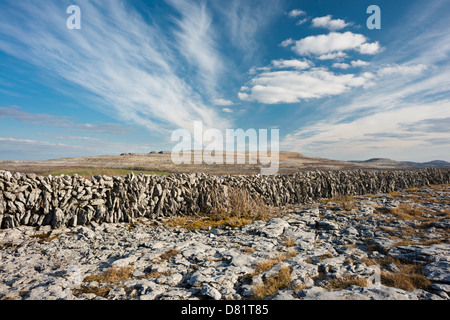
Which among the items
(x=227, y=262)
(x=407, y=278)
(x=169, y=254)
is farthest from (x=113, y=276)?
(x=407, y=278)

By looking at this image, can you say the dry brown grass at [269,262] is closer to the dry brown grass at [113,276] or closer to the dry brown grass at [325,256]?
the dry brown grass at [325,256]

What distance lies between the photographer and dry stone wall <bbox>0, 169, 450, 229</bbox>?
784 centimetres

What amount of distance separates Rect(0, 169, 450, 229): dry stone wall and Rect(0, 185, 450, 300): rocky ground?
2.09ft

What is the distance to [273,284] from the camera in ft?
15.1

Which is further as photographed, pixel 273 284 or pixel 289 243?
pixel 289 243

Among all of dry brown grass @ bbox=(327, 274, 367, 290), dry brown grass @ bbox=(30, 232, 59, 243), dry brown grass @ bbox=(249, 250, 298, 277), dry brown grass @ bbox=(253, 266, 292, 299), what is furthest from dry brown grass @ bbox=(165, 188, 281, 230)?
dry brown grass @ bbox=(327, 274, 367, 290)

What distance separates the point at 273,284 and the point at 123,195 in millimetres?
7536

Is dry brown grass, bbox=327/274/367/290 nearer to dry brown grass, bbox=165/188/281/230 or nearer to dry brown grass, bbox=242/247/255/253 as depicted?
Answer: dry brown grass, bbox=242/247/255/253

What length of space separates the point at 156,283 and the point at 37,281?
8.44ft

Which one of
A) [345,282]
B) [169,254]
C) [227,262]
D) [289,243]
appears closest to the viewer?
[345,282]

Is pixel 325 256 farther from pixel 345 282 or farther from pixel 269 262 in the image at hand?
pixel 269 262

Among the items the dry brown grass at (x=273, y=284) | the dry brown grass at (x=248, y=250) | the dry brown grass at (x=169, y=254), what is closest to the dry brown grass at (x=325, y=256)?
the dry brown grass at (x=273, y=284)

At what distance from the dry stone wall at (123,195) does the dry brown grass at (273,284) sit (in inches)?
263
